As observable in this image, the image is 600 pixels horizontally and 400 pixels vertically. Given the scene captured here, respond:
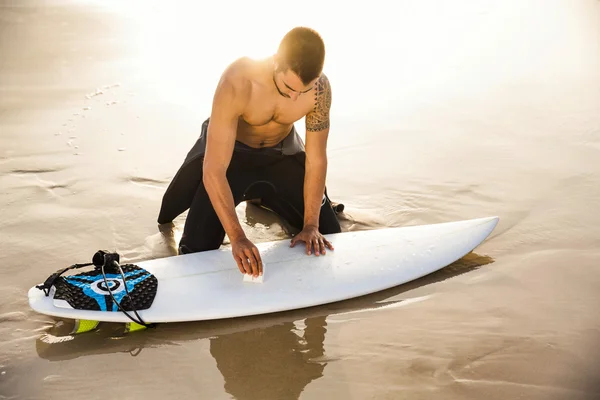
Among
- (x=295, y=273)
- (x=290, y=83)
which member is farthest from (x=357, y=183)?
(x=290, y=83)

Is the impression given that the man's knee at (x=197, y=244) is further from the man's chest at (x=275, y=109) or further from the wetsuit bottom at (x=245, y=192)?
the man's chest at (x=275, y=109)

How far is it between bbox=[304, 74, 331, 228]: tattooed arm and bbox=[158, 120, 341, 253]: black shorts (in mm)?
160

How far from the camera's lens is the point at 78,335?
2.70 meters

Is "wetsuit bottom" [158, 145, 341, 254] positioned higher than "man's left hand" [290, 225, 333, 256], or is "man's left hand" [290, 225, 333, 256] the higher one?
"wetsuit bottom" [158, 145, 341, 254]

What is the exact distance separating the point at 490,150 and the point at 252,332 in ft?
8.50

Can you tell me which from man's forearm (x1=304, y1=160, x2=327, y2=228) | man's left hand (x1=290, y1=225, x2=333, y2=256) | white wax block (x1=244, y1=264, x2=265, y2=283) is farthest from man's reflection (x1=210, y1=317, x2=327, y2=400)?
man's forearm (x1=304, y1=160, x2=327, y2=228)

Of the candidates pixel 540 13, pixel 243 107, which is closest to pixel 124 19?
pixel 540 13

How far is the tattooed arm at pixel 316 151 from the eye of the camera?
3.12 m

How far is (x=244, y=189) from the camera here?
11.0ft

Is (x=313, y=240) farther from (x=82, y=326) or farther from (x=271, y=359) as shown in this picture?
(x=82, y=326)

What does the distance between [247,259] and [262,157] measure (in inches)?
26.8

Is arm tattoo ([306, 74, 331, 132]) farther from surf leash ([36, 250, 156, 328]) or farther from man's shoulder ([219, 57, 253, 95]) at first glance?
surf leash ([36, 250, 156, 328])

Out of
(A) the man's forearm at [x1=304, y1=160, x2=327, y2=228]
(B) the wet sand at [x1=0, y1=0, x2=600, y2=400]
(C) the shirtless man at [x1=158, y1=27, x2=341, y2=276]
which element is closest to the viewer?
(B) the wet sand at [x1=0, y1=0, x2=600, y2=400]

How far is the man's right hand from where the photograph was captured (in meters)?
2.85
